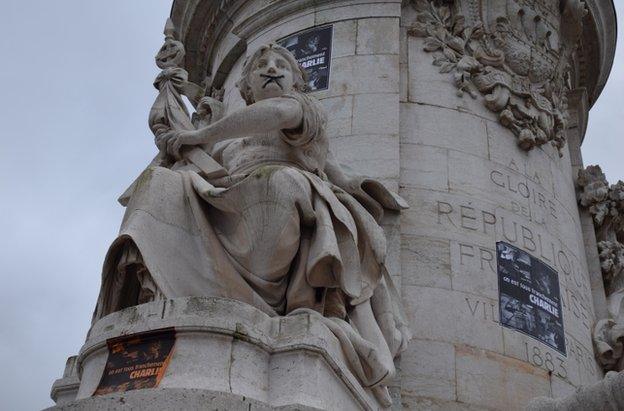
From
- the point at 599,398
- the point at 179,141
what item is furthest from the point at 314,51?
the point at 599,398

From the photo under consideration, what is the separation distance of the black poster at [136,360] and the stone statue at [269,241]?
53 cm

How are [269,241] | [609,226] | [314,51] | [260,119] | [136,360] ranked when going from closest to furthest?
[136,360] < [269,241] < [260,119] < [314,51] < [609,226]

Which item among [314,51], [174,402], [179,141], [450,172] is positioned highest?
[314,51]

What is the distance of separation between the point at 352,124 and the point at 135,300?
13.3 ft

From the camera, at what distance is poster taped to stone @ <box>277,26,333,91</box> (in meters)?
11.7

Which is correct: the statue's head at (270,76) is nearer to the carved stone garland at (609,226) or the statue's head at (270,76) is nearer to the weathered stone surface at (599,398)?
the weathered stone surface at (599,398)

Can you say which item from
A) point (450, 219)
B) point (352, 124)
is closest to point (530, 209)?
point (450, 219)

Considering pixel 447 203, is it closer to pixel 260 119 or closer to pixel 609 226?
pixel 260 119

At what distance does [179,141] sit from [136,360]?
9.59ft

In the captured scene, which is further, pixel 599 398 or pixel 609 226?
pixel 609 226

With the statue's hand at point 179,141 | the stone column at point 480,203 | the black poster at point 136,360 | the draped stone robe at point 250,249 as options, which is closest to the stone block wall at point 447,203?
the stone column at point 480,203

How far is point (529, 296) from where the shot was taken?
33.4ft

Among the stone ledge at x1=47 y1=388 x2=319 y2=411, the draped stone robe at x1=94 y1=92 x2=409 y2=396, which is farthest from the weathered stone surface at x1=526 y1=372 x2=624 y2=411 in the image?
the stone ledge at x1=47 y1=388 x2=319 y2=411

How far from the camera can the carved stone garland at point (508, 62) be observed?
38.4ft
